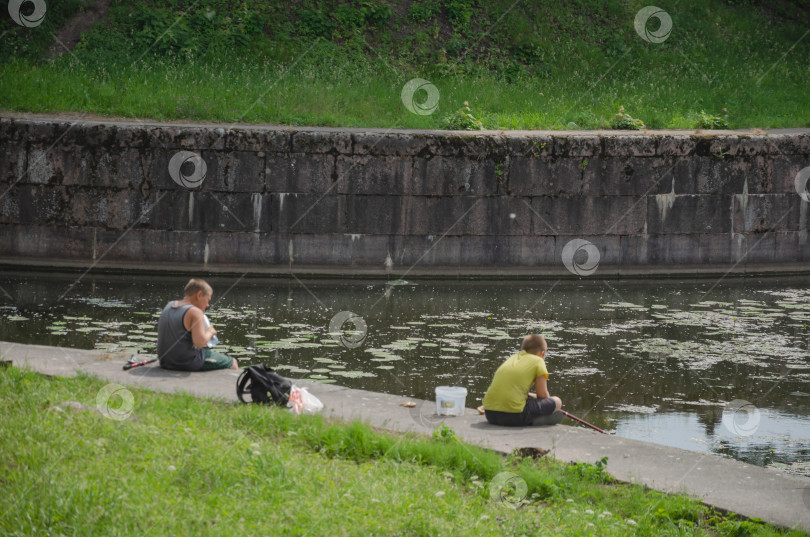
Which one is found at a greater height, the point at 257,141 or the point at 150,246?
the point at 257,141

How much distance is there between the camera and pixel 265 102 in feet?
65.0

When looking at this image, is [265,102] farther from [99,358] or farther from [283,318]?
[99,358]

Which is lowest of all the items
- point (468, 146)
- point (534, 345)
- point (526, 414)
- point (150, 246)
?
point (526, 414)

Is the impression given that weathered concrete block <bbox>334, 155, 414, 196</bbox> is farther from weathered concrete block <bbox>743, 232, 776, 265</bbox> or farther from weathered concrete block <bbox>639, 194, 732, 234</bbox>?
weathered concrete block <bbox>743, 232, 776, 265</bbox>

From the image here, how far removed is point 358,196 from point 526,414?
1024 centimetres

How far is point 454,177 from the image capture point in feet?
60.5

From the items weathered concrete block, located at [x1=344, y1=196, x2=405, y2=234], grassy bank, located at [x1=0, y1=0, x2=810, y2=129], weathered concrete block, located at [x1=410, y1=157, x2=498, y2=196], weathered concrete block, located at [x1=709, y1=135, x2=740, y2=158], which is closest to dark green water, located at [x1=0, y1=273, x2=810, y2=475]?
weathered concrete block, located at [x1=344, y1=196, x2=405, y2=234]

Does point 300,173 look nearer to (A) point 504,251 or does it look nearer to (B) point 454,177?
(B) point 454,177

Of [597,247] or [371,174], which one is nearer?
[371,174]
